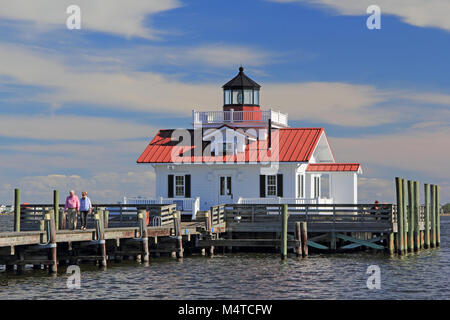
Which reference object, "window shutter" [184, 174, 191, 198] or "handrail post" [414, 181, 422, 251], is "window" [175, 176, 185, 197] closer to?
"window shutter" [184, 174, 191, 198]

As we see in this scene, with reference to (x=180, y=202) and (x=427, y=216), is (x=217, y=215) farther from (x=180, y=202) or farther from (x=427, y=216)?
(x=427, y=216)

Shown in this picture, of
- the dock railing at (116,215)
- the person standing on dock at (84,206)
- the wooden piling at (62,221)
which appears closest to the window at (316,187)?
the dock railing at (116,215)

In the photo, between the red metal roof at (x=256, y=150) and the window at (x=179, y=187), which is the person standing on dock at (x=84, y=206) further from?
the window at (x=179, y=187)

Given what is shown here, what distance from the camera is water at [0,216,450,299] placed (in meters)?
27.6

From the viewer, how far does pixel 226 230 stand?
41.2m

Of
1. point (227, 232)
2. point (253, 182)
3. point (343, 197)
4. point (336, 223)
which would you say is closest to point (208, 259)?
point (227, 232)

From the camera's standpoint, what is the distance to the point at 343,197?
161ft

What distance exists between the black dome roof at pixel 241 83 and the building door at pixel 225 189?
6.36 meters

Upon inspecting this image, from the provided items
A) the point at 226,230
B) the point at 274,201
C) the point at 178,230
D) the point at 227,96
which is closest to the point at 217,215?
the point at 226,230

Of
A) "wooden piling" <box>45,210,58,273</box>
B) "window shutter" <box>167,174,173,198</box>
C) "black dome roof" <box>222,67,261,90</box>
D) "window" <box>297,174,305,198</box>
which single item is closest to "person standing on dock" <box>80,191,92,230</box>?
"wooden piling" <box>45,210,58,273</box>

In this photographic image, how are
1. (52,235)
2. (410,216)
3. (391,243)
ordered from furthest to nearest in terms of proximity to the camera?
(410,216) < (391,243) < (52,235)

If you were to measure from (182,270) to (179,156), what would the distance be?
1470cm

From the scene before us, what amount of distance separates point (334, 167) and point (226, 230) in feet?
33.1
